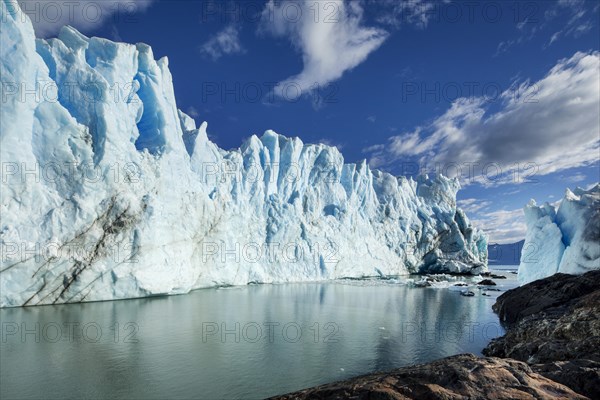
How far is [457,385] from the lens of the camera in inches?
116

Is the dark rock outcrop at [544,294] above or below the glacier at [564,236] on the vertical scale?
below

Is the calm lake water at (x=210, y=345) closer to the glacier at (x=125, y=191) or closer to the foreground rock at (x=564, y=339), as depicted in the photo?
the foreground rock at (x=564, y=339)

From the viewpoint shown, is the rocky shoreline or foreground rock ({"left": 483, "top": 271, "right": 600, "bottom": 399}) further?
foreground rock ({"left": 483, "top": 271, "right": 600, "bottom": 399})

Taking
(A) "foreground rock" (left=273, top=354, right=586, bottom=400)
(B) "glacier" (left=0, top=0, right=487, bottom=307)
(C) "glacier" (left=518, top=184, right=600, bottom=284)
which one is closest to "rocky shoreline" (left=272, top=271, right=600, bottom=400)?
(A) "foreground rock" (left=273, top=354, right=586, bottom=400)

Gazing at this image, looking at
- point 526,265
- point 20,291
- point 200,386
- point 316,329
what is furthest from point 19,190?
point 526,265

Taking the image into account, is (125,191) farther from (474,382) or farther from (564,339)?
(564,339)

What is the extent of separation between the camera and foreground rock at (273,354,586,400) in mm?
2840

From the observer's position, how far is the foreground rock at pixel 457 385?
2.84 meters

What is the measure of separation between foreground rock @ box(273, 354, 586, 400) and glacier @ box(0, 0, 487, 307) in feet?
44.2

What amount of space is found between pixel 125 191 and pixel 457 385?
15.7 meters

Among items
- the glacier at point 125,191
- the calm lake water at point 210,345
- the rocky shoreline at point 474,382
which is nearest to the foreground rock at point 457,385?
the rocky shoreline at point 474,382

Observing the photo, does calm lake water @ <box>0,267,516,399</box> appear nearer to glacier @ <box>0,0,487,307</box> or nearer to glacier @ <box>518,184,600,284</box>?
glacier @ <box>0,0,487,307</box>

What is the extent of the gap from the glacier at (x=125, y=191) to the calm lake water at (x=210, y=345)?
1.92 meters

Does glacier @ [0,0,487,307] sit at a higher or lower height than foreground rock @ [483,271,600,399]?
higher
